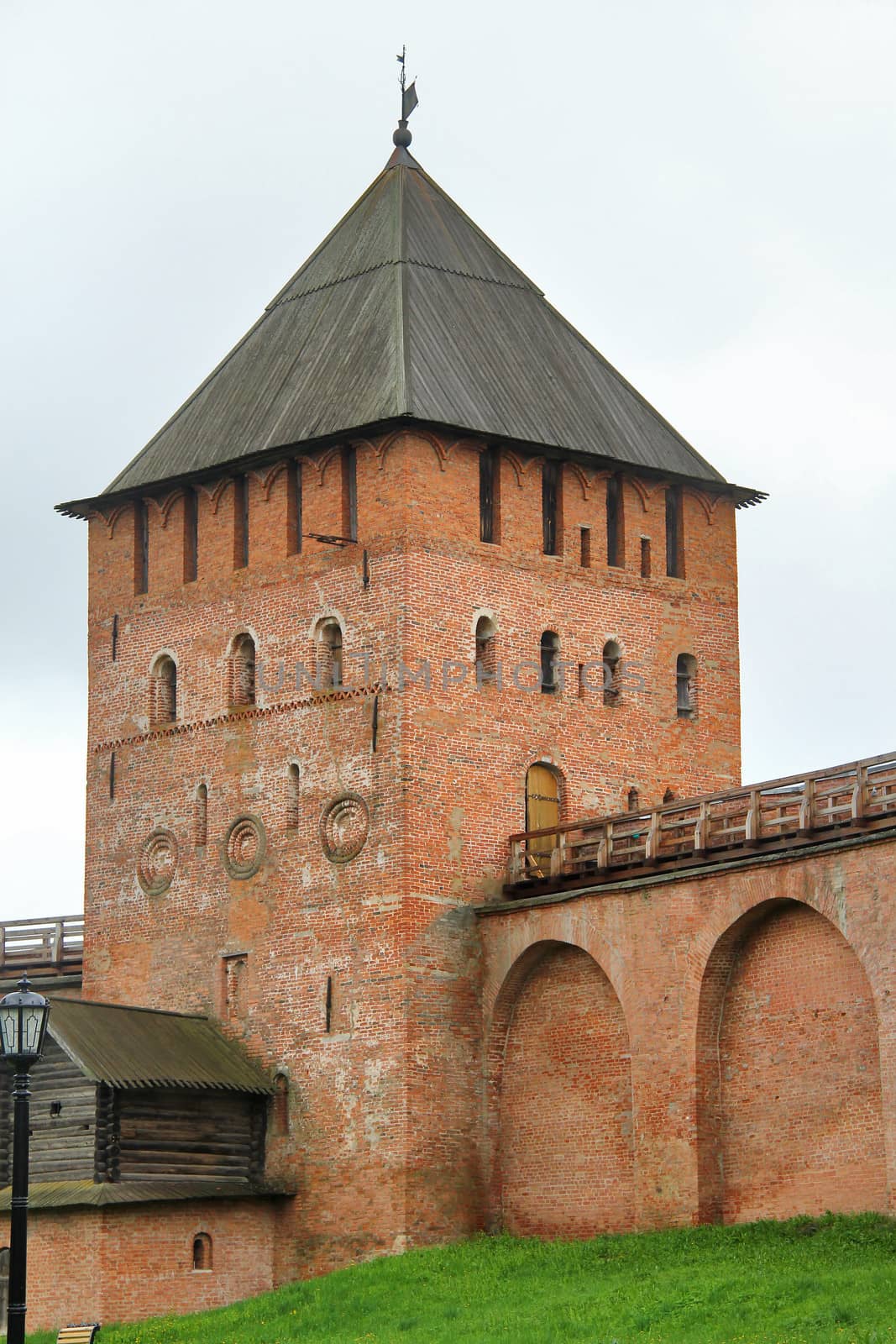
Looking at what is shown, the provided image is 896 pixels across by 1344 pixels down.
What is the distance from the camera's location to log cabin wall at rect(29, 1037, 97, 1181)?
3772 centimetres

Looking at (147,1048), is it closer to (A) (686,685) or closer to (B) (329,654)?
(B) (329,654)

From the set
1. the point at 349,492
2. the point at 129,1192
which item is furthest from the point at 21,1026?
the point at 349,492

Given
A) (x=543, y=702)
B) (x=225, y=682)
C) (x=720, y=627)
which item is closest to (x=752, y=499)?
(x=720, y=627)

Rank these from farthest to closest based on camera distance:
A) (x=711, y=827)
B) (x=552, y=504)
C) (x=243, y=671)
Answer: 1. (x=243, y=671)
2. (x=552, y=504)
3. (x=711, y=827)

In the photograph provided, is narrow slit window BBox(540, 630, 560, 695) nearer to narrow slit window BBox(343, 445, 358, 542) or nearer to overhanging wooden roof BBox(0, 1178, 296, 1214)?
narrow slit window BBox(343, 445, 358, 542)

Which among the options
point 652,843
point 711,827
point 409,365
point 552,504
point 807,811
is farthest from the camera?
point 552,504

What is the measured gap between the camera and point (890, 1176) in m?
32.4

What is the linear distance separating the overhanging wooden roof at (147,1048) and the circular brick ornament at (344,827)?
3.41m

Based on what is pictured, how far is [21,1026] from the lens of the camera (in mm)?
26094

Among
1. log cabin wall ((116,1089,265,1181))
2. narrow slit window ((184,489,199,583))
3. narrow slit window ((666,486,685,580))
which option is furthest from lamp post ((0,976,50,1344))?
narrow slit window ((666,486,685,580))

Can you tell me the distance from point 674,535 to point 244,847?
8.68 m

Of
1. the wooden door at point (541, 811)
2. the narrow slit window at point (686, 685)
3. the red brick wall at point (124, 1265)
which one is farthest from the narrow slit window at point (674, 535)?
the red brick wall at point (124, 1265)

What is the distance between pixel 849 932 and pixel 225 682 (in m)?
12.4

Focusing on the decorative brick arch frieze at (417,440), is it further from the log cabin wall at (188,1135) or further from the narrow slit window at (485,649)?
the log cabin wall at (188,1135)
